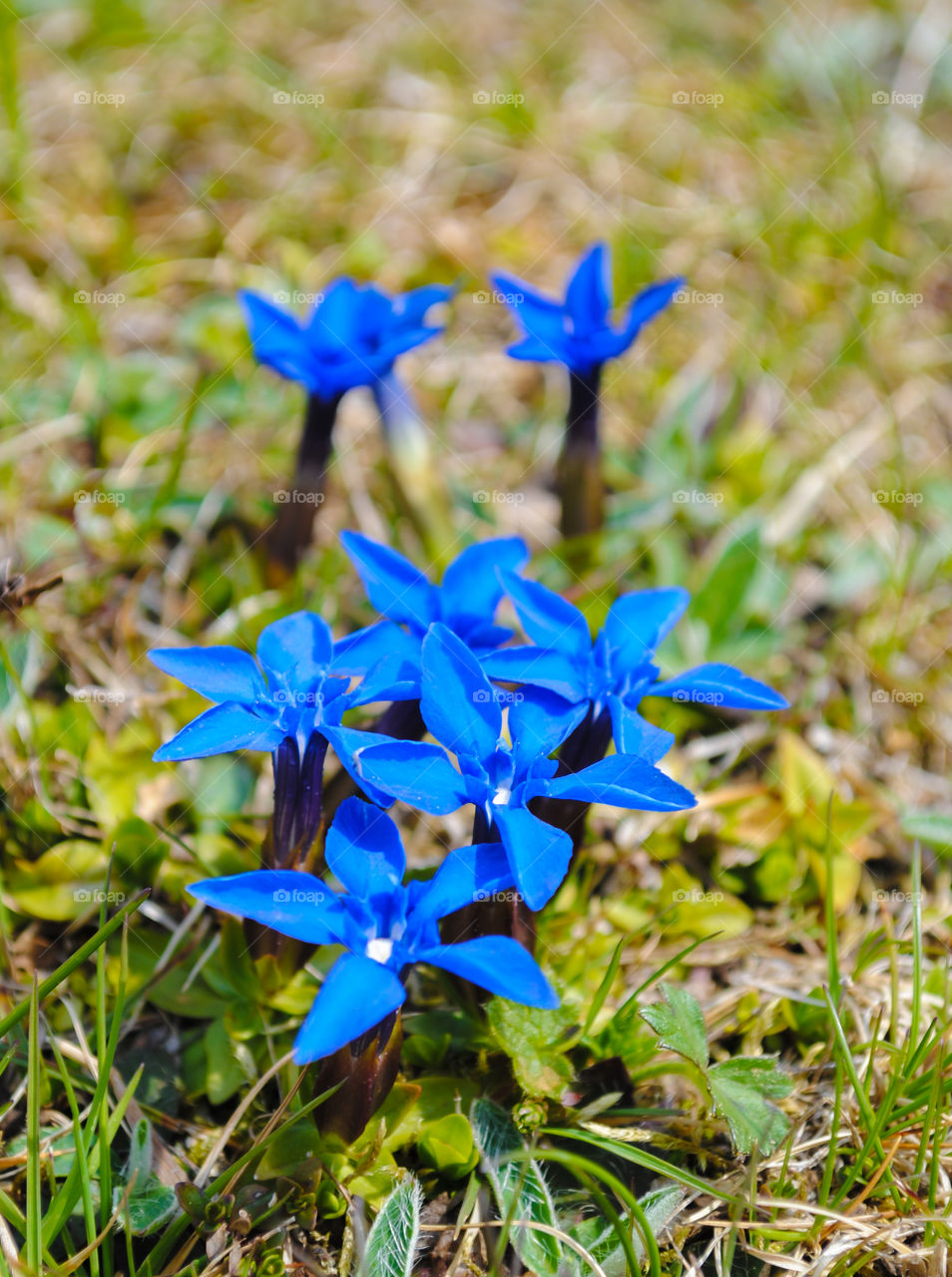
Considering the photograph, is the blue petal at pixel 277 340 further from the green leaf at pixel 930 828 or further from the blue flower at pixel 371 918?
the green leaf at pixel 930 828

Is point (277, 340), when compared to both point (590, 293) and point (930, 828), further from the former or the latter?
point (930, 828)

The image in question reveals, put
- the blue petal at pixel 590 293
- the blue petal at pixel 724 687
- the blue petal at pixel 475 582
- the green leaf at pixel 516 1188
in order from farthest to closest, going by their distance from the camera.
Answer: the blue petal at pixel 590 293 → the blue petal at pixel 475 582 → the blue petal at pixel 724 687 → the green leaf at pixel 516 1188

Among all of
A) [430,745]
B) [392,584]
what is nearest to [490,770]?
[430,745]

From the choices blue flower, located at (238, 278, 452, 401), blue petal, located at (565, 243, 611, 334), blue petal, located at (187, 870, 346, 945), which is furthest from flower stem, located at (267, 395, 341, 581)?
blue petal, located at (187, 870, 346, 945)

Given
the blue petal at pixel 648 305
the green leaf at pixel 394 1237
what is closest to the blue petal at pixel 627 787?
the green leaf at pixel 394 1237

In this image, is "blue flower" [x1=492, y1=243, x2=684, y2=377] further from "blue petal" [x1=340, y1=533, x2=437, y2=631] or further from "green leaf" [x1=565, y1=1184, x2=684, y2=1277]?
"green leaf" [x1=565, y1=1184, x2=684, y2=1277]

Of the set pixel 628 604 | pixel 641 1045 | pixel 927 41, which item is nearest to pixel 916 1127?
pixel 641 1045
